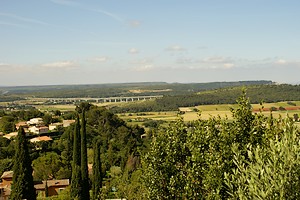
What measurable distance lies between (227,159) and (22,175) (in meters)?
25.5

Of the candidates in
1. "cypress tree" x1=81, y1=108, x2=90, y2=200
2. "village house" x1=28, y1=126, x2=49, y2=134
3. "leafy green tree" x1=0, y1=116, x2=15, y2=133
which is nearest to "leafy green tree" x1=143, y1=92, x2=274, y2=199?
"cypress tree" x1=81, y1=108, x2=90, y2=200

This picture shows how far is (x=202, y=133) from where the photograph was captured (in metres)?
12.5

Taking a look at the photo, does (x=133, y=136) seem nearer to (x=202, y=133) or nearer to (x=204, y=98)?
(x=202, y=133)

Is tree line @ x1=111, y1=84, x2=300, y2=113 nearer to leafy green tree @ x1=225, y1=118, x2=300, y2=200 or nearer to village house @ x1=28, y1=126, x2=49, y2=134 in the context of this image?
village house @ x1=28, y1=126, x2=49, y2=134

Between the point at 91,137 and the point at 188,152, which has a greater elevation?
the point at 188,152

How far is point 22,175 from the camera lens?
104ft

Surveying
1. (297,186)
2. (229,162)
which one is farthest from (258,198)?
(229,162)

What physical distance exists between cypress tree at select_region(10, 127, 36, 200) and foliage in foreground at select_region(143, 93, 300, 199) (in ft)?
71.7

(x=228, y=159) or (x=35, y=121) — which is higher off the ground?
(x=228, y=159)

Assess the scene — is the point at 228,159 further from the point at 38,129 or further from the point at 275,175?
the point at 38,129

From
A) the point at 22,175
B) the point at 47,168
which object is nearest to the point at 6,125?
the point at 47,168

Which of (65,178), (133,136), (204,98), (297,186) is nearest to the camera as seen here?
(297,186)

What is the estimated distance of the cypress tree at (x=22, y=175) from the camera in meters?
31.5

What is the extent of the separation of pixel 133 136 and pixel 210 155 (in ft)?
231
